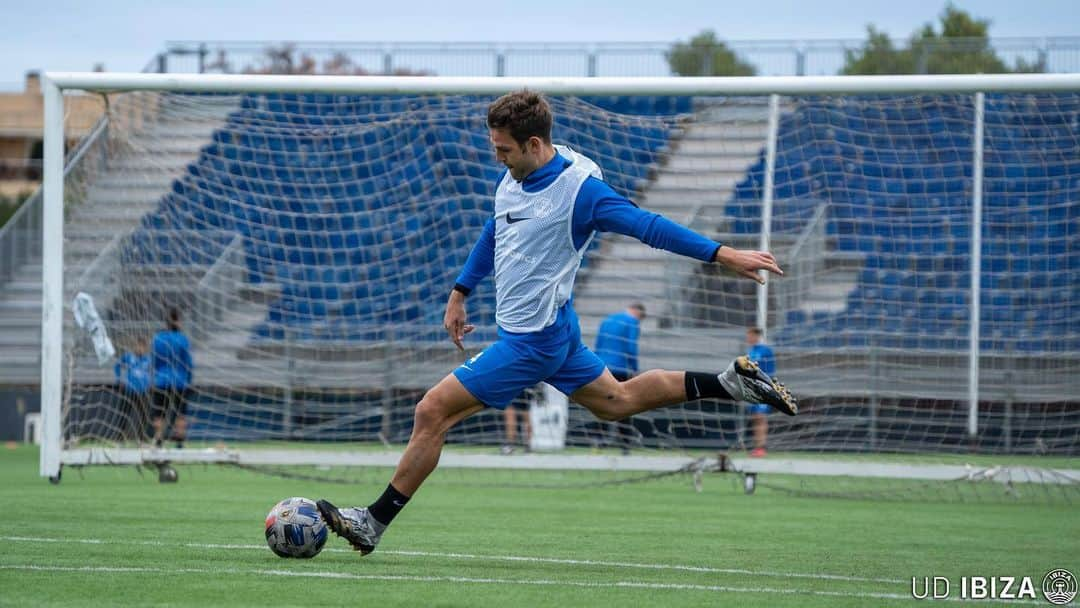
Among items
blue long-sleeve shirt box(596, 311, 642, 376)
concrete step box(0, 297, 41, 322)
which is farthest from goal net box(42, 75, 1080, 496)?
concrete step box(0, 297, 41, 322)

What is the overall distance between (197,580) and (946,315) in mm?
10374

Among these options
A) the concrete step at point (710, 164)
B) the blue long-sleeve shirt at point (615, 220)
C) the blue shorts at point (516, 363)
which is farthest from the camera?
the concrete step at point (710, 164)

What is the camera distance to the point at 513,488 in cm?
1278

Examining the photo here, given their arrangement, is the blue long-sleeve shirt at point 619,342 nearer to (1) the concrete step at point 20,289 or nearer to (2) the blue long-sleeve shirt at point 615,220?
(2) the blue long-sleeve shirt at point 615,220

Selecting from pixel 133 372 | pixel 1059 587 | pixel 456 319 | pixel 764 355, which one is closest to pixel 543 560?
pixel 456 319

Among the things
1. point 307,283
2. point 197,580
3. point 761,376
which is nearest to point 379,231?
point 307,283

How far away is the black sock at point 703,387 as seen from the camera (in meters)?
7.04

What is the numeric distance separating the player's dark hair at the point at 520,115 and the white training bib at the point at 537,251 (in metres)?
0.26

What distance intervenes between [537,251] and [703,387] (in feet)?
3.72

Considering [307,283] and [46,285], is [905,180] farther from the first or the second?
[46,285]

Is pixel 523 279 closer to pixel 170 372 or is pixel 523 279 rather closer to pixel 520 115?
pixel 520 115

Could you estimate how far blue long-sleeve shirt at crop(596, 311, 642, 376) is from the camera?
48.5 feet

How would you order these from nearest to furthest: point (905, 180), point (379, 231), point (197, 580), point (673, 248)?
point (197, 580)
point (673, 248)
point (905, 180)
point (379, 231)

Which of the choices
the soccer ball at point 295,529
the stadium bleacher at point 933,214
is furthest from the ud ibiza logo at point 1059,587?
the stadium bleacher at point 933,214
